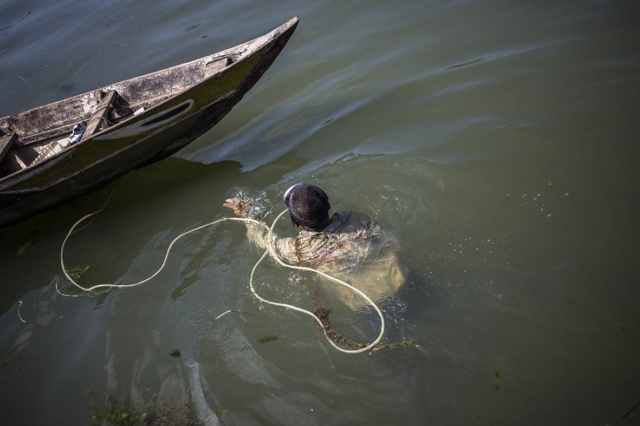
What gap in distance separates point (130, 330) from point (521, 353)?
3585mm

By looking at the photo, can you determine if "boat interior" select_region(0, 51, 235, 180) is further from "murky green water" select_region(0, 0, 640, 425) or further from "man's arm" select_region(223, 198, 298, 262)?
"man's arm" select_region(223, 198, 298, 262)

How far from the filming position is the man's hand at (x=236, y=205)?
4449mm

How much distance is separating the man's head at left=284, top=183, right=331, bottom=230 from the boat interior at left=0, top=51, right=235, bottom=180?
3.38 m

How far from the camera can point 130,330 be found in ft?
12.2

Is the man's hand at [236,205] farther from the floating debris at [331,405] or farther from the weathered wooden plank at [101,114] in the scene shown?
the floating debris at [331,405]

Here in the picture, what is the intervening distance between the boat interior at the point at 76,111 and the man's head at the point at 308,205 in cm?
338

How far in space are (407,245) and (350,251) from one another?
0.80 metres

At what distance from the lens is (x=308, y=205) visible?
9.21ft

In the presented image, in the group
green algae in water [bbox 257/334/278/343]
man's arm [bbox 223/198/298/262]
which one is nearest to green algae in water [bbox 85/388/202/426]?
green algae in water [bbox 257/334/278/343]

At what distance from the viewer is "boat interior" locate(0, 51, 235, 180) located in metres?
5.30

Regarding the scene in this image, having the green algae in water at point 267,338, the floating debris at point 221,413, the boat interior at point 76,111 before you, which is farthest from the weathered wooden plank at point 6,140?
the floating debris at point 221,413

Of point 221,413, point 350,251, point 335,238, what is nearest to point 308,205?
point 335,238

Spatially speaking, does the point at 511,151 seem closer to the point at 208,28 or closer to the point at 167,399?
the point at 167,399

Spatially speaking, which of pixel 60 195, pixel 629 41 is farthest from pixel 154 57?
pixel 629 41
